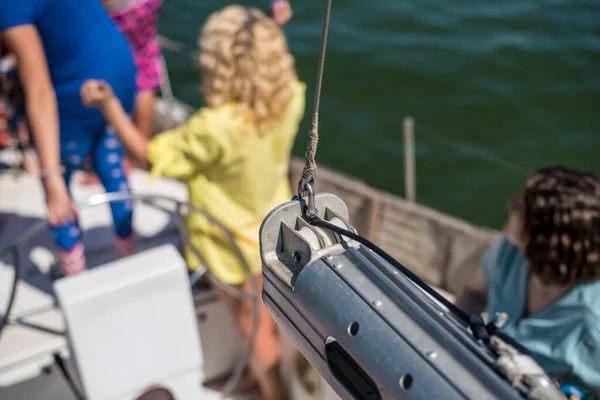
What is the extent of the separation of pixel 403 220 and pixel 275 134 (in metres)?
1.21

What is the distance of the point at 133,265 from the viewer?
170cm

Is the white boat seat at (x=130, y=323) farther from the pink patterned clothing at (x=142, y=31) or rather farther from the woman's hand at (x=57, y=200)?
the pink patterned clothing at (x=142, y=31)

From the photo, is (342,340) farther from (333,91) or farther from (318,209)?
(333,91)

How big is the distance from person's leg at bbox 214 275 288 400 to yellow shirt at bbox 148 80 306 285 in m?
0.08

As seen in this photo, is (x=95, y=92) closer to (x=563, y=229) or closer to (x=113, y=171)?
(x=113, y=171)

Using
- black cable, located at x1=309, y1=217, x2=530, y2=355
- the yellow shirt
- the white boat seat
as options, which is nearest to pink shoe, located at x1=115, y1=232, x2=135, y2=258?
the yellow shirt

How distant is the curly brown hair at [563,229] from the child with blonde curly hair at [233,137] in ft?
2.48

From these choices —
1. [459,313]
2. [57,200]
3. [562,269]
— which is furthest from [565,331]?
[57,200]

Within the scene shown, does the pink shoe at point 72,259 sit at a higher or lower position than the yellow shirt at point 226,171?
lower

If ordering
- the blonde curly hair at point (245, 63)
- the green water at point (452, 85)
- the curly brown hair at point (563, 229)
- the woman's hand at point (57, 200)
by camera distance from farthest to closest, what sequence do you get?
1. the green water at point (452, 85)
2. the woman's hand at point (57, 200)
3. the blonde curly hair at point (245, 63)
4. the curly brown hair at point (563, 229)

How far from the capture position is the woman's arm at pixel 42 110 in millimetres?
1829

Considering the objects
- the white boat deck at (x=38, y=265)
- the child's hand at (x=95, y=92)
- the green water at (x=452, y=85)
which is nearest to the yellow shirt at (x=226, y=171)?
the child's hand at (x=95, y=92)

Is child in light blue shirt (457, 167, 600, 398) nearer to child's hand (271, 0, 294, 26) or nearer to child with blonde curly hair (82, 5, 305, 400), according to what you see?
child with blonde curly hair (82, 5, 305, 400)

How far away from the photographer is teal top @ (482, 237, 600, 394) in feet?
4.94
